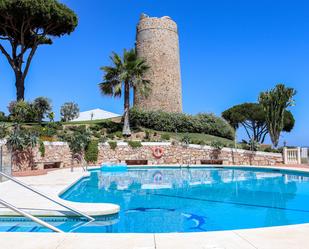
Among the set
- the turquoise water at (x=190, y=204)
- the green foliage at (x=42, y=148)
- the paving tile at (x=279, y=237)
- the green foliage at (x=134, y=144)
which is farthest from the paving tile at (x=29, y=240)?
the green foliage at (x=134, y=144)

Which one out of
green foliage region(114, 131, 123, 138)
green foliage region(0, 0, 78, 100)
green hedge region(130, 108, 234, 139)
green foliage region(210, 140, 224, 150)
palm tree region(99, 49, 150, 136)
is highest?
green foliage region(0, 0, 78, 100)

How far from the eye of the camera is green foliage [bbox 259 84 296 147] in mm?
A: 20359

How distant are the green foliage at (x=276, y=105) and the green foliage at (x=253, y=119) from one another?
20423 mm

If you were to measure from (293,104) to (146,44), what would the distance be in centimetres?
1539

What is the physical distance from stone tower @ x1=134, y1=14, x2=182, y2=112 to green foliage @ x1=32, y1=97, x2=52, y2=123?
824cm

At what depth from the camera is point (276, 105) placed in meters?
20.5

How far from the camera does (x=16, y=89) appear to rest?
25.1 m

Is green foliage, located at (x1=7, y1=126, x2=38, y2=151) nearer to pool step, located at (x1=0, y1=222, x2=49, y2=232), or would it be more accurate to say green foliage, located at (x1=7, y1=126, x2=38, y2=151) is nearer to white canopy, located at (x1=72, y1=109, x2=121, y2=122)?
pool step, located at (x1=0, y1=222, x2=49, y2=232)

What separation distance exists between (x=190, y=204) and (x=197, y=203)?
24 cm

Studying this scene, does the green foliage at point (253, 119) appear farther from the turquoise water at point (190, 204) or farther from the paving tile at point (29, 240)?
the paving tile at point (29, 240)

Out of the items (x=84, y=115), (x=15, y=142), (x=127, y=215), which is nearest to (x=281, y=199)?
(x=127, y=215)

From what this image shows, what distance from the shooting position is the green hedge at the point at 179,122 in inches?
999

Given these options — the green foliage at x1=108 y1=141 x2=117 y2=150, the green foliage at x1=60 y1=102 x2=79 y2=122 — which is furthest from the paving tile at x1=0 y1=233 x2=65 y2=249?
the green foliage at x1=60 y1=102 x2=79 y2=122

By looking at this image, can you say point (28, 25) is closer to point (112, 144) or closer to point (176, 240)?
point (112, 144)
